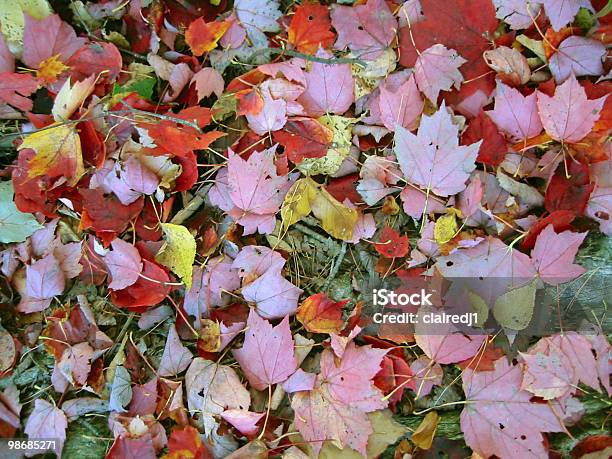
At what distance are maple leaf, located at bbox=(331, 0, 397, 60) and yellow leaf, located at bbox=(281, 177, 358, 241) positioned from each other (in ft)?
1.32

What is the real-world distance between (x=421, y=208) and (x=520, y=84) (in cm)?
43

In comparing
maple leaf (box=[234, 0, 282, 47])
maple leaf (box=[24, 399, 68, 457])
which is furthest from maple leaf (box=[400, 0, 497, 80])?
maple leaf (box=[24, 399, 68, 457])

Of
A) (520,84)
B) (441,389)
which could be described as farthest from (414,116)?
(441,389)

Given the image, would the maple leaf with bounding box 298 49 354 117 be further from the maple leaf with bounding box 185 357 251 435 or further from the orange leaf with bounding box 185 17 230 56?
the maple leaf with bounding box 185 357 251 435

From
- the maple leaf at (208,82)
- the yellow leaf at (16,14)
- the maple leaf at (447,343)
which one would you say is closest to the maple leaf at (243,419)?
the maple leaf at (447,343)

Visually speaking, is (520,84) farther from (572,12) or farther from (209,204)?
(209,204)

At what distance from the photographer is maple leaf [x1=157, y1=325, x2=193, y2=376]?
1.42m

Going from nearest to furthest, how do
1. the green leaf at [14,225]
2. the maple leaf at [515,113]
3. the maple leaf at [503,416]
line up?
1. the maple leaf at [503,416]
2. the maple leaf at [515,113]
3. the green leaf at [14,225]

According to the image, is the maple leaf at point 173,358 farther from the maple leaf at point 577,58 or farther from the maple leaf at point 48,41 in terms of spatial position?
the maple leaf at point 577,58

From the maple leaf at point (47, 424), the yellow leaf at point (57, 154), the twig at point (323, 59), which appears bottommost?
the maple leaf at point (47, 424)

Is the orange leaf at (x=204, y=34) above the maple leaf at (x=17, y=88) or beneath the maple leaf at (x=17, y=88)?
above

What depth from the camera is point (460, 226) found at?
4.63 ft

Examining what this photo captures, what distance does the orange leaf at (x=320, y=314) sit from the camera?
139cm

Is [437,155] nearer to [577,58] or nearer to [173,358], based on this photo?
[577,58]
